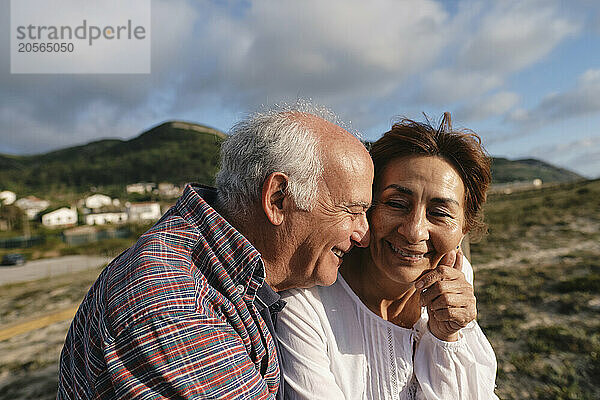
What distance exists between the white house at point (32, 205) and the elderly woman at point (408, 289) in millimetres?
92493

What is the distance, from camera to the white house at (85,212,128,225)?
76.2 m

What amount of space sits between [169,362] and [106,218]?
83013 millimetres

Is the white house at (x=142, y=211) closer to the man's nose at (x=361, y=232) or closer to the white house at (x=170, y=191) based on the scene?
the white house at (x=170, y=191)

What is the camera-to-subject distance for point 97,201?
269 ft

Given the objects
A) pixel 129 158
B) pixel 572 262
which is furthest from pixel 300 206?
pixel 129 158

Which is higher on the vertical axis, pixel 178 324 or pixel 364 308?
pixel 178 324

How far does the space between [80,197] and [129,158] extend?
76.5 ft

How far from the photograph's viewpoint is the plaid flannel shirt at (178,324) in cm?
144

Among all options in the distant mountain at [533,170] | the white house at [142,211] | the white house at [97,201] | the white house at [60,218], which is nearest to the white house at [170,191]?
the white house at [142,211]

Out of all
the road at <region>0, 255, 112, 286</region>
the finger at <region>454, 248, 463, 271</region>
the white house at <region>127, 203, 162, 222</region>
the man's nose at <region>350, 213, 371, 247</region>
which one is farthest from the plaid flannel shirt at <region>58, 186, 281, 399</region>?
the white house at <region>127, 203, 162, 222</region>

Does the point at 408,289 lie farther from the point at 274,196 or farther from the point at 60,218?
the point at 60,218

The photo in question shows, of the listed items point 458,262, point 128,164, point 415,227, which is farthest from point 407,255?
point 128,164

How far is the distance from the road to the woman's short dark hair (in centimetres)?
4801

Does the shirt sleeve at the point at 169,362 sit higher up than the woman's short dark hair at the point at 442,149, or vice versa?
the woman's short dark hair at the point at 442,149
